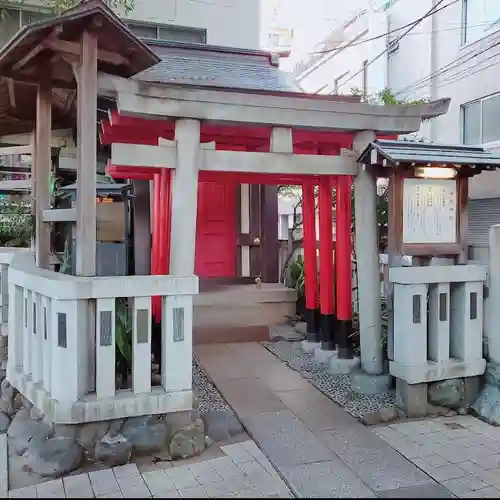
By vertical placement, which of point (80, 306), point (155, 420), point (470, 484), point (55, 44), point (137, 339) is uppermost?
point (55, 44)

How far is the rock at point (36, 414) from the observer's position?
171 inches

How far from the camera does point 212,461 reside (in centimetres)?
394

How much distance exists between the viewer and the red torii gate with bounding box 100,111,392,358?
599cm

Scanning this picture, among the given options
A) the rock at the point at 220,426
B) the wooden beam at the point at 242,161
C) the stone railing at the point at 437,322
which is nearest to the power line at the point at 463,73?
the wooden beam at the point at 242,161

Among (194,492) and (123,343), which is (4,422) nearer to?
(123,343)

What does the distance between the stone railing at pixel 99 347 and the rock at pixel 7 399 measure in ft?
2.22

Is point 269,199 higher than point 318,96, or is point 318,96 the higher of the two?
point 318,96

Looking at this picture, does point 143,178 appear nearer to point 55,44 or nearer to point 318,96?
point 318,96

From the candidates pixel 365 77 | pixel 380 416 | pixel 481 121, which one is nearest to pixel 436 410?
pixel 380 416

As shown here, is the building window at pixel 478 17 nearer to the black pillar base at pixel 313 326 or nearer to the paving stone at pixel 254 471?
the black pillar base at pixel 313 326

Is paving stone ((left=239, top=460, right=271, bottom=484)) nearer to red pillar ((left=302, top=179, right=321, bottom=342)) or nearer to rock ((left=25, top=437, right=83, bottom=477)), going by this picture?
rock ((left=25, top=437, right=83, bottom=477))

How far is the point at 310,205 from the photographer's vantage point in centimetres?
701

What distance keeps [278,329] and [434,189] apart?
3736 millimetres

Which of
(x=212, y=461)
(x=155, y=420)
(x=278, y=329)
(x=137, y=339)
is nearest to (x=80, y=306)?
(x=137, y=339)
